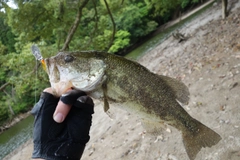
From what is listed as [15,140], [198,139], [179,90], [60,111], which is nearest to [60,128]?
[60,111]

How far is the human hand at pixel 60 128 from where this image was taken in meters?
2.53

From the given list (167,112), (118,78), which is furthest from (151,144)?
(118,78)

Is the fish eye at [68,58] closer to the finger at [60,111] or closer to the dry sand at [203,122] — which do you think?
the finger at [60,111]

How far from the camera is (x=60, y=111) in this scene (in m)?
2.48

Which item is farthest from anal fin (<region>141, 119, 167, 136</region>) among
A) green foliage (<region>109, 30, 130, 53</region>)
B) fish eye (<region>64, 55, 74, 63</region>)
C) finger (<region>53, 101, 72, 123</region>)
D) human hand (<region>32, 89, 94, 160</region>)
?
green foliage (<region>109, 30, 130, 53</region>)

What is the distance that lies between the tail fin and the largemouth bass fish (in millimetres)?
208

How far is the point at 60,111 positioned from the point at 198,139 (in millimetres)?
1770

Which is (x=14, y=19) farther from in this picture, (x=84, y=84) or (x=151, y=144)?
(x=84, y=84)

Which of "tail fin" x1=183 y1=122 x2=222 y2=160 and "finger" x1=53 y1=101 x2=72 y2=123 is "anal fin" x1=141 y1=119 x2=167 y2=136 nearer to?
"tail fin" x1=183 y1=122 x2=222 y2=160

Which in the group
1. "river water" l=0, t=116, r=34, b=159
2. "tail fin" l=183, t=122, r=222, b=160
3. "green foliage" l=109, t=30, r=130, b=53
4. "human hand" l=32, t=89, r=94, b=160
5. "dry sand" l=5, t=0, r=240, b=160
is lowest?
"green foliage" l=109, t=30, r=130, b=53

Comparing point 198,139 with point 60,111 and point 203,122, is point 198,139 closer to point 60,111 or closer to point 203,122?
point 60,111

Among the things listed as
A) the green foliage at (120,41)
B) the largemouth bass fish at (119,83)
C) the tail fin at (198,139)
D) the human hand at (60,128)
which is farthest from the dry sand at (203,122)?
the green foliage at (120,41)

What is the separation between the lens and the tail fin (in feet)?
10.1

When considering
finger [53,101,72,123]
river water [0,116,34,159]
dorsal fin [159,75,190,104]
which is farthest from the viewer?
river water [0,116,34,159]
